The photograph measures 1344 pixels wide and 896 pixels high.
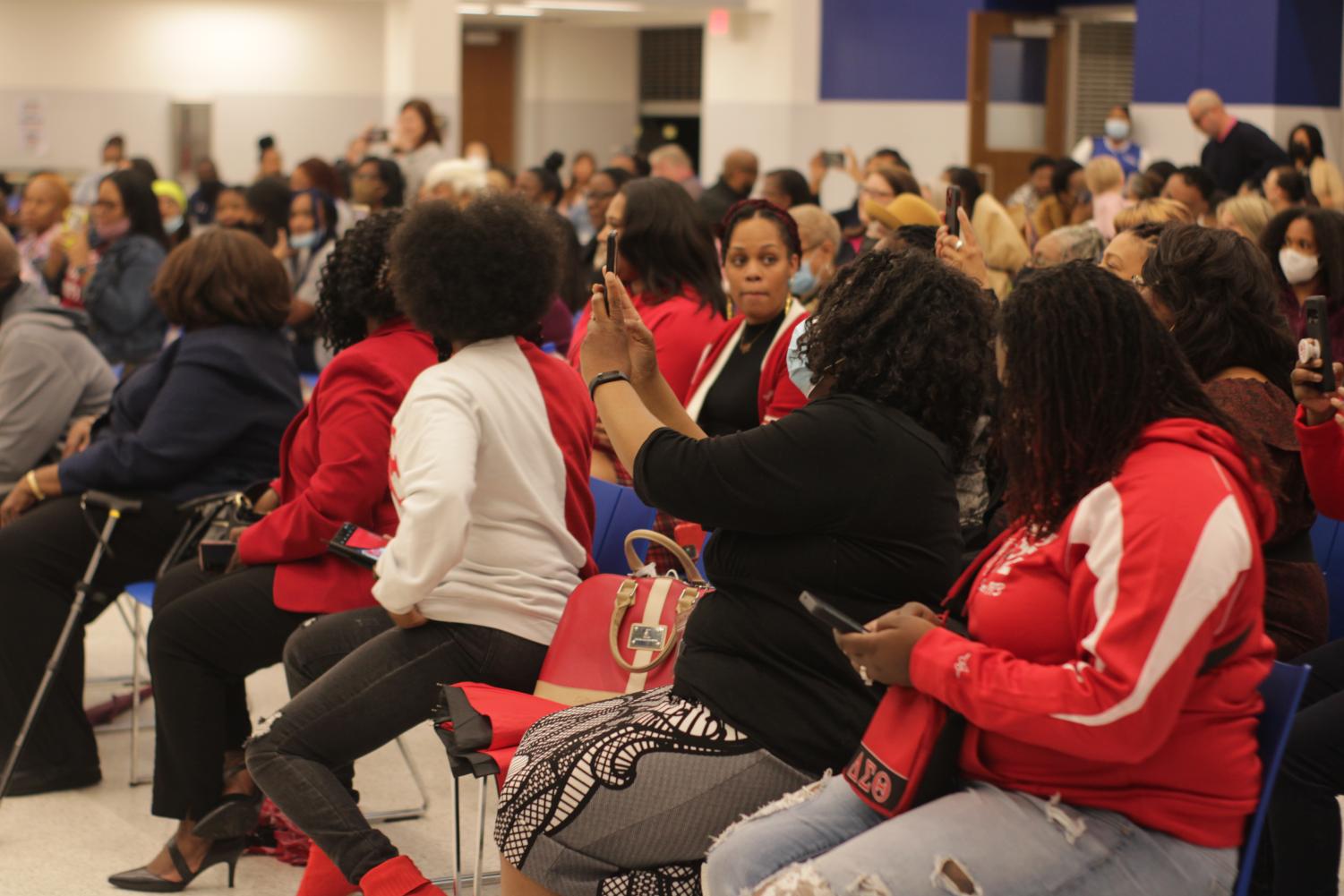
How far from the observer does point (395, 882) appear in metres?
2.80

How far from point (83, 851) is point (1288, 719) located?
9.21 ft

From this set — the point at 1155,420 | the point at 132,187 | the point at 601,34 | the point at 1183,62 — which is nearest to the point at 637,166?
the point at 1183,62

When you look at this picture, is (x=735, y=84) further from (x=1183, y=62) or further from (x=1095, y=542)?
(x=1095, y=542)

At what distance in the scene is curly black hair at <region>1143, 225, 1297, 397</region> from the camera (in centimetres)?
288

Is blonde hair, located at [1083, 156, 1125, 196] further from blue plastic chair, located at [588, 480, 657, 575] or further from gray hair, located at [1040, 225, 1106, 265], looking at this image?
blue plastic chair, located at [588, 480, 657, 575]

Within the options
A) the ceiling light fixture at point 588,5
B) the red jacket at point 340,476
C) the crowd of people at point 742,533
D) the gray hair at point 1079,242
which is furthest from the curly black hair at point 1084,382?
the ceiling light fixture at point 588,5

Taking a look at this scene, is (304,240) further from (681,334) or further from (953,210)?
(953,210)

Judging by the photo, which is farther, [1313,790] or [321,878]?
[321,878]

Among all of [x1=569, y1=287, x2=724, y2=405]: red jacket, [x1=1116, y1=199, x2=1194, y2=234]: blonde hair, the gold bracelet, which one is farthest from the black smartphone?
the gold bracelet

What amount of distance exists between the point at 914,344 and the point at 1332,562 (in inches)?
52.3

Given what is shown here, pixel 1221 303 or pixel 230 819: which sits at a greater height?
pixel 1221 303

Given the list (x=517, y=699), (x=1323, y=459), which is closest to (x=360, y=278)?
(x=517, y=699)

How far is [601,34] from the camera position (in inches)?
790

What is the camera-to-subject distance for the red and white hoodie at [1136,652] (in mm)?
1875
